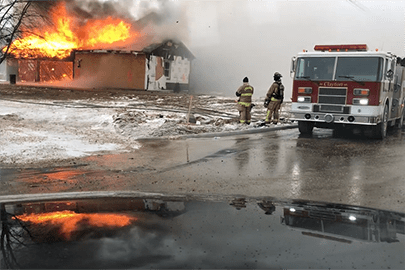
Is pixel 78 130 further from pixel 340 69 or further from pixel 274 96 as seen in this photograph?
pixel 340 69

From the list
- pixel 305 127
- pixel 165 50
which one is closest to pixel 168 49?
pixel 165 50

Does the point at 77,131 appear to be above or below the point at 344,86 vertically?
below

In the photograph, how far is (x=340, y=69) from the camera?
11.8 m

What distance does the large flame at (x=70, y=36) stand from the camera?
117 feet

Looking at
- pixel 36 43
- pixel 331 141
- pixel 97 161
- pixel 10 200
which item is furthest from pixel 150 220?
pixel 36 43

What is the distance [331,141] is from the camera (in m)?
11.9

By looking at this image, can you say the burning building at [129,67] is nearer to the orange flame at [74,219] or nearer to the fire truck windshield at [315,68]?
the fire truck windshield at [315,68]

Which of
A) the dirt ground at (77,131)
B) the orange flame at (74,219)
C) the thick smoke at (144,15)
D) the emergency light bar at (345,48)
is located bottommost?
the orange flame at (74,219)

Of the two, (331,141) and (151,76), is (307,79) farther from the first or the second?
(151,76)

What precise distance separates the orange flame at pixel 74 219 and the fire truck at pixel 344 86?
27.5ft

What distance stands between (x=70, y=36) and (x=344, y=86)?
29770 millimetres

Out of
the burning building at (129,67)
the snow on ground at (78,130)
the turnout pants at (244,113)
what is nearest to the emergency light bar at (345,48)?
the turnout pants at (244,113)

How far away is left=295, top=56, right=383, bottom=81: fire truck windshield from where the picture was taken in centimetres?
1152

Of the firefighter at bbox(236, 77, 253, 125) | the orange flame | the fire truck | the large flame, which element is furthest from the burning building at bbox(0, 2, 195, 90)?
the orange flame
